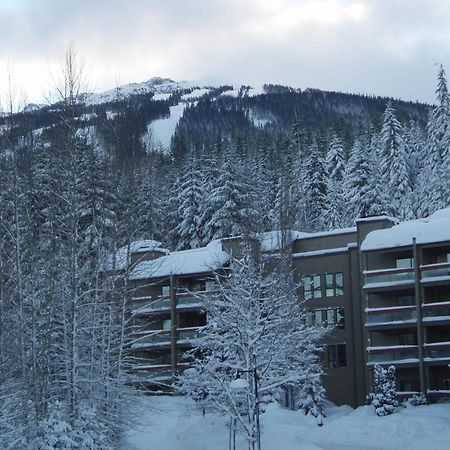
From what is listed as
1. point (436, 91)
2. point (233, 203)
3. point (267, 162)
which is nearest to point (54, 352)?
point (233, 203)

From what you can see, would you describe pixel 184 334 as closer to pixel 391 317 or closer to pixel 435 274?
pixel 391 317

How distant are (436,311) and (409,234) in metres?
4.90

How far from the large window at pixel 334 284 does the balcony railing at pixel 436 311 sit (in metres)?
7.21

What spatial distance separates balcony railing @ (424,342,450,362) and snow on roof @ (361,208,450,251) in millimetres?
5990

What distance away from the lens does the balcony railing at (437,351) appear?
48688mm

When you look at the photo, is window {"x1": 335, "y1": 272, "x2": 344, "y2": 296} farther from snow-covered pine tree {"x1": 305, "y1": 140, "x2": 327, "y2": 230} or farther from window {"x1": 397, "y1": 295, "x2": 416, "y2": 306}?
snow-covered pine tree {"x1": 305, "y1": 140, "x2": 327, "y2": 230}

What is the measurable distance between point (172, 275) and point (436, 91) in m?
30.8

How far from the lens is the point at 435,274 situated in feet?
164

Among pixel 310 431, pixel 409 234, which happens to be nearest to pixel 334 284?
pixel 409 234

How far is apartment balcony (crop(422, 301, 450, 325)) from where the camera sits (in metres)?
49.2

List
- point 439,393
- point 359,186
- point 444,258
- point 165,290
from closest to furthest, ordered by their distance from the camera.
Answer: point 439,393 → point 444,258 → point 165,290 → point 359,186

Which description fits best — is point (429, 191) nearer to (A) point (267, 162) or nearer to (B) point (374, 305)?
(B) point (374, 305)

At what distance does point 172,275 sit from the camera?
59031 millimetres

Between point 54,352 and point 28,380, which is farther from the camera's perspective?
point 54,352
